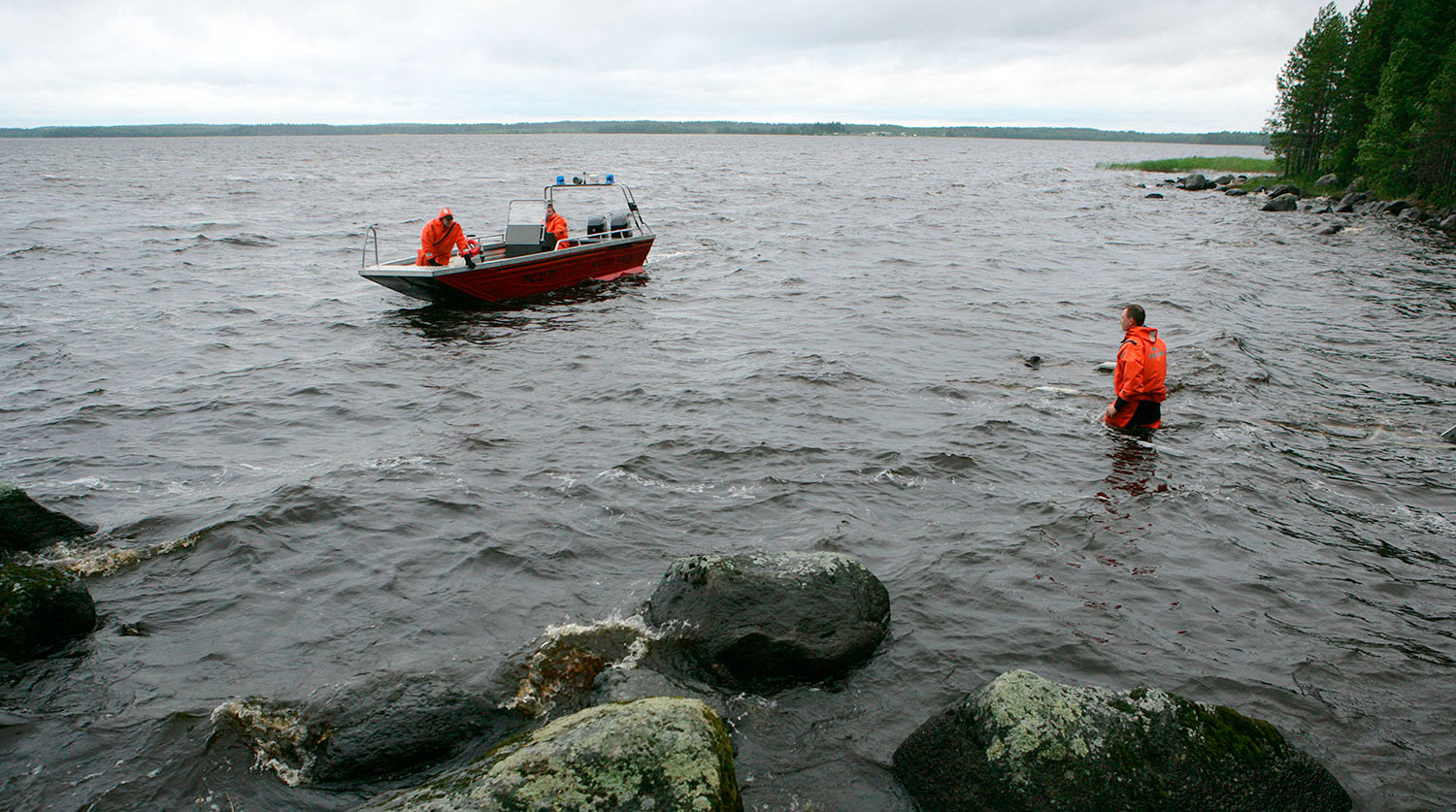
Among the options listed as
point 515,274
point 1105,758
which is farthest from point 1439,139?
point 1105,758

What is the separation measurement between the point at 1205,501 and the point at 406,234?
28.0 metres

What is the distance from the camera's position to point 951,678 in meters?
5.51

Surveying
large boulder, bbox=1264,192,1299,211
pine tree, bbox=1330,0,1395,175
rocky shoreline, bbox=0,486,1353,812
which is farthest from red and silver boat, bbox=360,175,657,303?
pine tree, bbox=1330,0,1395,175

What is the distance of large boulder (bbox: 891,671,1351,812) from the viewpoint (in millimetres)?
3902

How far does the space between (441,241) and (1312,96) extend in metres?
54.7

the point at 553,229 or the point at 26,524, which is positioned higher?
the point at 553,229

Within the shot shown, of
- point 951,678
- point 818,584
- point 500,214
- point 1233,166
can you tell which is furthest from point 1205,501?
point 1233,166

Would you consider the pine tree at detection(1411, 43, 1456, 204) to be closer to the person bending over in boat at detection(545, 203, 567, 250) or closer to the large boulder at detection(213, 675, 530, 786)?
the person bending over in boat at detection(545, 203, 567, 250)

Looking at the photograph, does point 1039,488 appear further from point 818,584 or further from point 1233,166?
point 1233,166

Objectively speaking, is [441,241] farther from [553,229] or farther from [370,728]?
[370,728]

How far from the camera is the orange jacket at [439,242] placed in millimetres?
15836

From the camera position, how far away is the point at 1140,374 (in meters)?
9.54

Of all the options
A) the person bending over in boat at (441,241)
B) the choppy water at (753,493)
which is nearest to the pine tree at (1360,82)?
the choppy water at (753,493)

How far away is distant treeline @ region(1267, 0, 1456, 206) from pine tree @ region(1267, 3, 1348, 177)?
0.19 ft
